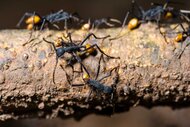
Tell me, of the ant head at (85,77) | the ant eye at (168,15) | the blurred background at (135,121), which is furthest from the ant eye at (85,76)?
the blurred background at (135,121)

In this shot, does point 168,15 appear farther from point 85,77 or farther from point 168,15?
point 85,77

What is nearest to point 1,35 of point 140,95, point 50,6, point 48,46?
point 48,46

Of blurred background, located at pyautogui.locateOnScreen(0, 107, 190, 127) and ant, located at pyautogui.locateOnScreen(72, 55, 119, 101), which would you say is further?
blurred background, located at pyautogui.locateOnScreen(0, 107, 190, 127)

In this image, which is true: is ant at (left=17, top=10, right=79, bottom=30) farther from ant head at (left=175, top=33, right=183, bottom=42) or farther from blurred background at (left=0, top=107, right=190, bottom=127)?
blurred background at (left=0, top=107, right=190, bottom=127)

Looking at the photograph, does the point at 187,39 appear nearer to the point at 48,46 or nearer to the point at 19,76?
the point at 48,46

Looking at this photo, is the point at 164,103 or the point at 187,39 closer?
the point at 187,39

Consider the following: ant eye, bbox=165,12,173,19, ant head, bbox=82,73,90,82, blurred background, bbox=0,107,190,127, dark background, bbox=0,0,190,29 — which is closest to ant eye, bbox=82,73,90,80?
ant head, bbox=82,73,90,82

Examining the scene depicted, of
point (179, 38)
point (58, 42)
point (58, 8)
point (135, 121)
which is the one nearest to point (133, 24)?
point (179, 38)

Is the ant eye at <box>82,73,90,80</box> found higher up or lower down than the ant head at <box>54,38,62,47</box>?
lower down
